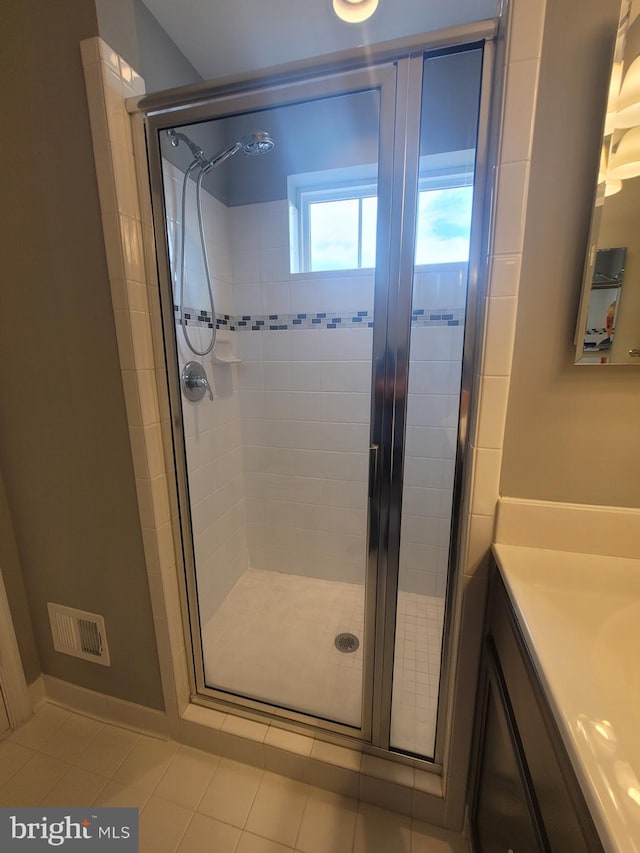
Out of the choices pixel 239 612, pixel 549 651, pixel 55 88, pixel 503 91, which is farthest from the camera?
pixel 239 612

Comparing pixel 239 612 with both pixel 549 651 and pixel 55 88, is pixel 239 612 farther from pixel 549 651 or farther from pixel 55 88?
pixel 55 88

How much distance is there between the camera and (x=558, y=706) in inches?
18.2

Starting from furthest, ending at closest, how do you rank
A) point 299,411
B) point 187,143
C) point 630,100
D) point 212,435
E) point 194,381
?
point 299,411, point 212,435, point 194,381, point 187,143, point 630,100

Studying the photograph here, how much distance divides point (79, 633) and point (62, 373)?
94 cm

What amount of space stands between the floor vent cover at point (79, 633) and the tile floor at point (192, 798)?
287 millimetres

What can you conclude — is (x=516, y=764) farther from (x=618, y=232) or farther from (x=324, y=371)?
(x=324, y=371)

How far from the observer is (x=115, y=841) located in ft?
3.31

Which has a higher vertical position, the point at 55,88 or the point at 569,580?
the point at 55,88

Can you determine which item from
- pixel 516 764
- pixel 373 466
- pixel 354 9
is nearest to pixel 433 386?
pixel 373 466

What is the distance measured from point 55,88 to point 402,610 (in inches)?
67.4

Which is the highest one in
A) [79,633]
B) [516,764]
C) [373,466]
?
[373,466]

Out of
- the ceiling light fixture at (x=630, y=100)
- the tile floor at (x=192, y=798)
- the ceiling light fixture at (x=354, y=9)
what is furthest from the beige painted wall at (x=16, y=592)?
the ceiling light fixture at (x=354, y=9)

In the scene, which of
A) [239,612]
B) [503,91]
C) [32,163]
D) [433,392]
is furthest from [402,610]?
[32,163]

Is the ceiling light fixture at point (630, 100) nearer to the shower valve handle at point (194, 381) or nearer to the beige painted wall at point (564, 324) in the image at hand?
the beige painted wall at point (564, 324)
